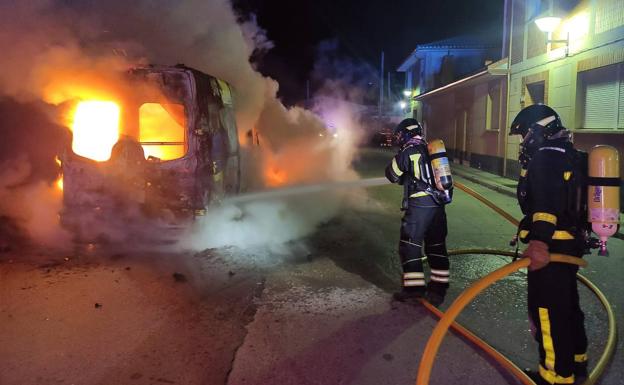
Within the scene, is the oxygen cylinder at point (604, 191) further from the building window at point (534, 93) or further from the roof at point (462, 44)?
the roof at point (462, 44)

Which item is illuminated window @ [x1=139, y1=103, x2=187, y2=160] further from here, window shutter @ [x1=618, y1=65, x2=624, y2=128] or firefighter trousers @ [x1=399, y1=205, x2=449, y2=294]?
window shutter @ [x1=618, y1=65, x2=624, y2=128]

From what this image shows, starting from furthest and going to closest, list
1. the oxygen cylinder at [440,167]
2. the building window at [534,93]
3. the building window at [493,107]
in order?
the building window at [493,107], the building window at [534,93], the oxygen cylinder at [440,167]

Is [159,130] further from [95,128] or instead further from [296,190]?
[296,190]

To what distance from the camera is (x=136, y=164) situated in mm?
6266

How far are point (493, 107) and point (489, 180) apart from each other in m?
4.00

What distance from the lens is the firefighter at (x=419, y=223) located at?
4.67m

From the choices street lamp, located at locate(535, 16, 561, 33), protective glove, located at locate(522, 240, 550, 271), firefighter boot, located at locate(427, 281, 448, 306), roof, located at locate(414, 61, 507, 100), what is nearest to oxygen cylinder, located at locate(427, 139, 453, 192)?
firefighter boot, located at locate(427, 281, 448, 306)

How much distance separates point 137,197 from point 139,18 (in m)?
4.02

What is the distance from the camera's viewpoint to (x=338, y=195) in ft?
36.8

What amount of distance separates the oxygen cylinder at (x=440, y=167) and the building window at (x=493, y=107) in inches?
498

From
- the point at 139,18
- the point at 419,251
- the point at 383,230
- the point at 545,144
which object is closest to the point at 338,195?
the point at 383,230

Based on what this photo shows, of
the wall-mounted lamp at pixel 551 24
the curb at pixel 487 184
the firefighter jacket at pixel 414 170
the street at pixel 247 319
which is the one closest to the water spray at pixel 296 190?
the street at pixel 247 319

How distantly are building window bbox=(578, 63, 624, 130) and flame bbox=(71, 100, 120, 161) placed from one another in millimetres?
8539

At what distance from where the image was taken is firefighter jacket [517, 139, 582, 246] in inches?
117
